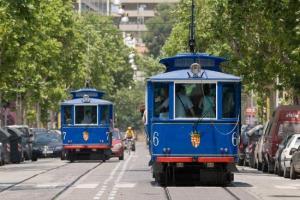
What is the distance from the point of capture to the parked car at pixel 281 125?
142 feet

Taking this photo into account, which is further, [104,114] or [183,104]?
[104,114]

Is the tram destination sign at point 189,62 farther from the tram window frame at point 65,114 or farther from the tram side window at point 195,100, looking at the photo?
the tram window frame at point 65,114

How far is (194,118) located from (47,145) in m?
36.7

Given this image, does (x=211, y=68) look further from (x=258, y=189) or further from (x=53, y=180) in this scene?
(x=53, y=180)

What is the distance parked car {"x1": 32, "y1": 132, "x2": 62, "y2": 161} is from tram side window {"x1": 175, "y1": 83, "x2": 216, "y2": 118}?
3535 centimetres

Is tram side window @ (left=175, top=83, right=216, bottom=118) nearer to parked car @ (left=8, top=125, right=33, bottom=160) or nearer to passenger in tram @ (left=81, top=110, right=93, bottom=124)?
passenger in tram @ (left=81, top=110, right=93, bottom=124)

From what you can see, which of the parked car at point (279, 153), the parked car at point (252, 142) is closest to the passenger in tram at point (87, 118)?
the parked car at point (252, 142)

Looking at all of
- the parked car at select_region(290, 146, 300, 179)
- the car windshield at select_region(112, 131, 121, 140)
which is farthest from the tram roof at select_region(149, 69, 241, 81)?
the car windshield at select_region(112, 131, 121, 140)

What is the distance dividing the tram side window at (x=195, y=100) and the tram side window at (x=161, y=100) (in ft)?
0.88

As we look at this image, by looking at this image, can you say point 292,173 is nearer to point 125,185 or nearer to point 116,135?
point 125,185

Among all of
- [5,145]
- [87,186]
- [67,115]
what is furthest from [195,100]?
[67,115]

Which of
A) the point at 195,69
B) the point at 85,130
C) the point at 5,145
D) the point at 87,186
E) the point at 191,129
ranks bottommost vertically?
the point at 87,186

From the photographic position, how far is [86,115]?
56406 millimetres

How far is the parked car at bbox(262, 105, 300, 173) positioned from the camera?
43.3 metres
